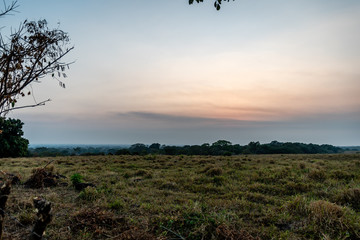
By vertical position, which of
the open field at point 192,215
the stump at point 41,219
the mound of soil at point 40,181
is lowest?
the open field at point 192,215

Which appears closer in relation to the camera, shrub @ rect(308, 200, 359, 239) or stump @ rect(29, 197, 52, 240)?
stump @ rect(29, 197, 52, 240)

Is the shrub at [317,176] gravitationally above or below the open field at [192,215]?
above

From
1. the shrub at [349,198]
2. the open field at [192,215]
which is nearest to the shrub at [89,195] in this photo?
the open field at [192,215]

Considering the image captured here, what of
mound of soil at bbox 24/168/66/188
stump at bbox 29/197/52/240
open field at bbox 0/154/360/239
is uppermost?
stump at bbox 29/197/52/240

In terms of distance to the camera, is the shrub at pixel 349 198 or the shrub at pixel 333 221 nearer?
the shrub at pixel 333 221

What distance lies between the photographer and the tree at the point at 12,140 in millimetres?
33622

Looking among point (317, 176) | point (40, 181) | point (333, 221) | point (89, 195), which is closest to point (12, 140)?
Answer: point (40, 181)

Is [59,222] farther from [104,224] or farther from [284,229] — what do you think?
[284,229]

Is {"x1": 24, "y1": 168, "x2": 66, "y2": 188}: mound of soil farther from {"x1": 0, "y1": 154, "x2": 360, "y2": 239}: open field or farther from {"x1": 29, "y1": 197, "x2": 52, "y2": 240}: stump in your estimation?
{"x1": 29, "y1": 197, "x2": 52, "y2": 240}: stump

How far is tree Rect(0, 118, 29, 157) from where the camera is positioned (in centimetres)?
3362

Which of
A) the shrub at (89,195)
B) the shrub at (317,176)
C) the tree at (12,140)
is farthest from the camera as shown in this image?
the tree at (12,140)

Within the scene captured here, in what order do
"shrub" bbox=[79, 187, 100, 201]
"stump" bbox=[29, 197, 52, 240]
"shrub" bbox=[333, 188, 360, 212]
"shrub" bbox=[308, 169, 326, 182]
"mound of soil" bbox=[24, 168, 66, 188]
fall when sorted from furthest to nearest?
1. "shrub" bbox=[308, 169, 326, 182]
2. "mound of soil" bbox=[24, 168, 66, 188]
3. "shrub" bbox=[79, 187, 100, 201]
4. "shrub" bbox=[333, 188, 360, 212]
5. "stump" bbox=[29, 197, 52, 240]

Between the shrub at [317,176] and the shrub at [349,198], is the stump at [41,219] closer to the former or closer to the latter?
the shrub at [349,198]

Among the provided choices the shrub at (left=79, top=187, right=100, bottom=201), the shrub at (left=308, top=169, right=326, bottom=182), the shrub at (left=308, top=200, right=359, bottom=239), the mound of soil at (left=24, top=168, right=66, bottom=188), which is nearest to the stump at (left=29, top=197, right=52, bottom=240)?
the shrub at (left=79, top=187, right=100, bottom=201)
